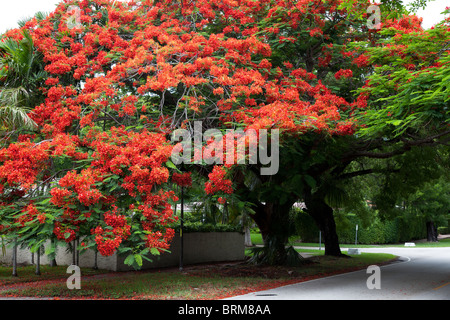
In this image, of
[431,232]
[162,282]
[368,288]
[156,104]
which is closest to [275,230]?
[368,288]

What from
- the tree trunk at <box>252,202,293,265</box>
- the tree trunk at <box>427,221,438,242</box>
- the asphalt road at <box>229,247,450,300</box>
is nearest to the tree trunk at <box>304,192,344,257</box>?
the tree trunk at <box>252,202,293,265</box>

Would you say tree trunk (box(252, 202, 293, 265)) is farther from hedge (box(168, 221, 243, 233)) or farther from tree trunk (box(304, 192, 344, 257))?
→ hedge (box(168, 221, 243, 233))

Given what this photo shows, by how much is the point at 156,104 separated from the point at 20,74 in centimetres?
402

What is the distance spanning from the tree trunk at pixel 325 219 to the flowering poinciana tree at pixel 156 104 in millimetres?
4013

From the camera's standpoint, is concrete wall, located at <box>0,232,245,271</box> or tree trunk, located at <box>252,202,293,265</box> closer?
concrete wall, located at <box>0,232,245,271</box>

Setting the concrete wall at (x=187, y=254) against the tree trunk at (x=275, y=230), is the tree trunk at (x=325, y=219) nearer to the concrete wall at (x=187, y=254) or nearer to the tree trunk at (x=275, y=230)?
the tree trunk at (x=275, y=230)

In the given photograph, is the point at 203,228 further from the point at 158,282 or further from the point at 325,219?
the point at 158,282

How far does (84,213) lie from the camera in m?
9.68

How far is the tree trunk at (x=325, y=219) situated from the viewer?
2128cm

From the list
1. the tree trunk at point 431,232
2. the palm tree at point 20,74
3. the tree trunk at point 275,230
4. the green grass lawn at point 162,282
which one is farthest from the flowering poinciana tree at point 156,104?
the tree trunk at point 431,232

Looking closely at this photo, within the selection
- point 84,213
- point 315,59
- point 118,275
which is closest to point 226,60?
point 315,59

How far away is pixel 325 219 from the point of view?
75.2 feet

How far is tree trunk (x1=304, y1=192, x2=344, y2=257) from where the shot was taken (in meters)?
21.3

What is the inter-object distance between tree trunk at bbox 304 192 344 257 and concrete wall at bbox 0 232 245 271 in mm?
4060
